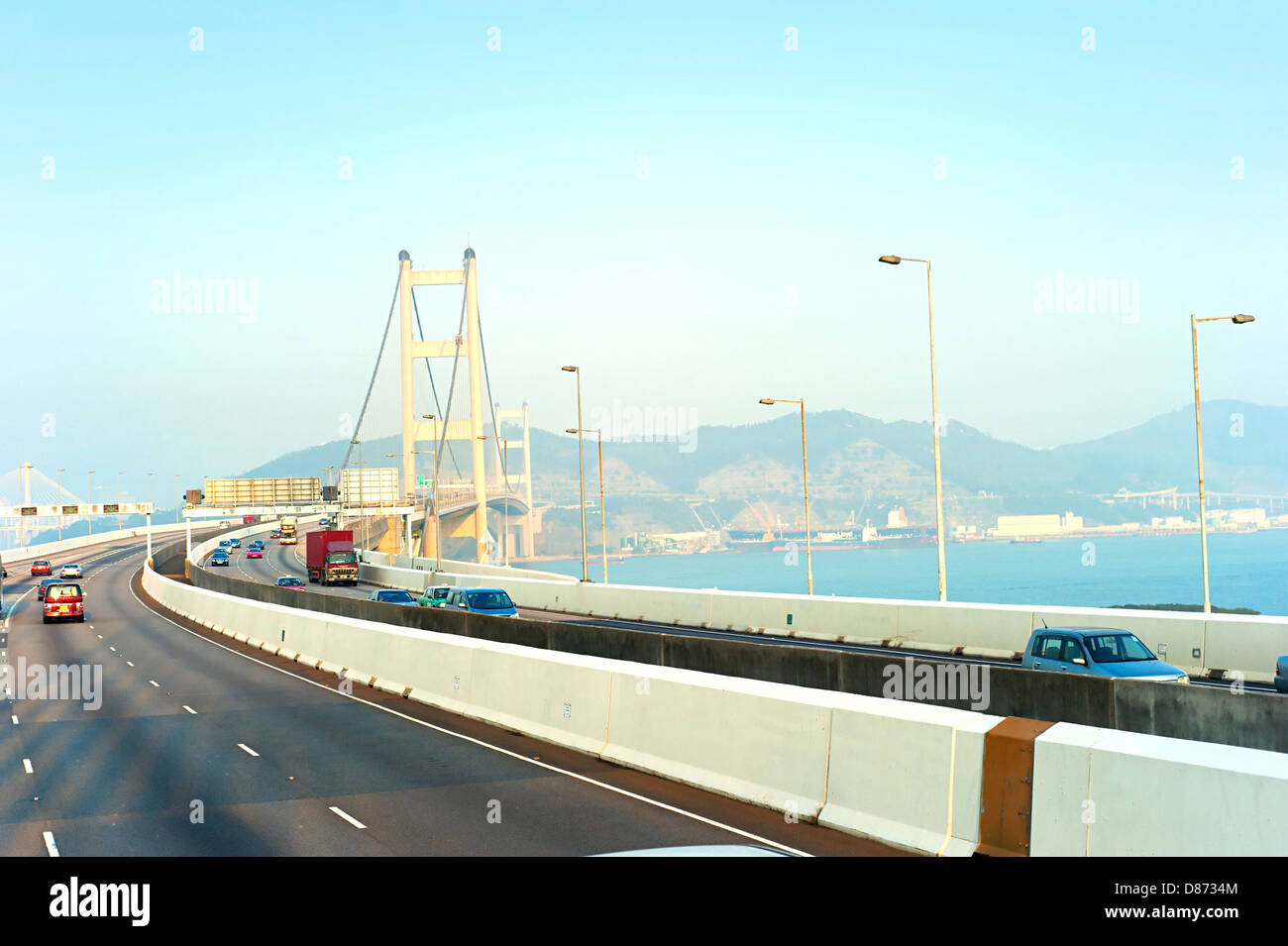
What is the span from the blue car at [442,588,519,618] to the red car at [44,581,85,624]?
24.5 m

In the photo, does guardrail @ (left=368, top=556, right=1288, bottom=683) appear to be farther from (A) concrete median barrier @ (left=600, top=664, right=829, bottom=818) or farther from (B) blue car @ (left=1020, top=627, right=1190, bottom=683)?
(A) concrete median barrier @ (left=600, top=664, right=829, bottom=818)

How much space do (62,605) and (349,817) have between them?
45.5 m

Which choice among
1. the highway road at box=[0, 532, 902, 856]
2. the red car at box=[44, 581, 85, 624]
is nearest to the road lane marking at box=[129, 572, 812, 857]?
the highway road at box=[0, 532, 902, 856]

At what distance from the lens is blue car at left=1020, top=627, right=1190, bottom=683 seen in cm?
1778

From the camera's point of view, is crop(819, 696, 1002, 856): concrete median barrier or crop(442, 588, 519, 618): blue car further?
crop(442, 588, 519, 618): blue car

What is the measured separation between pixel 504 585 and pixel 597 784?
38.7 metres

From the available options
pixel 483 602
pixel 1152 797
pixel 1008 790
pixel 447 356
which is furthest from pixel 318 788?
pixel 447 356

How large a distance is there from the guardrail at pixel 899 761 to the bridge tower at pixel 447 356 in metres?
72.1

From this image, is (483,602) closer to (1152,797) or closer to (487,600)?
(487,600)

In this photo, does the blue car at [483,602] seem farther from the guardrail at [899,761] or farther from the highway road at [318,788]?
the guardrail at [899,761]

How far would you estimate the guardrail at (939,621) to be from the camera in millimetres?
22578

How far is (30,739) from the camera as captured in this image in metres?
19.2

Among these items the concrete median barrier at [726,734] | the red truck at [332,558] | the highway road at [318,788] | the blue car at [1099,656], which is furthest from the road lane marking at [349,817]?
the red truck at [332,558]
